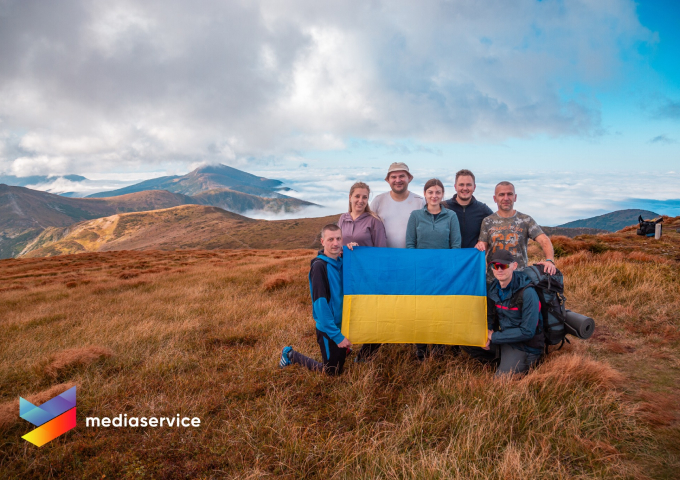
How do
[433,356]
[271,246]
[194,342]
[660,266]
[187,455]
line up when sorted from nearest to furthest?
[187,455]
[433,356]
[194,342]
[660,266]
[271,246]

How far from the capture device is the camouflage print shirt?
5809 mm

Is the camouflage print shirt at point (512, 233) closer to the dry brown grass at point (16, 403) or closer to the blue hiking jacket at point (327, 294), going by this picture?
the blue hiking jacket at point (327, 294)

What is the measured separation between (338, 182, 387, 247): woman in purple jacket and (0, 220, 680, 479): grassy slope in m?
2.27

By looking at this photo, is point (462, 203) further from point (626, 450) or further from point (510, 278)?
point (626, 450)

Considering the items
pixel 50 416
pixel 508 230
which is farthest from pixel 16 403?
pixel 508 230

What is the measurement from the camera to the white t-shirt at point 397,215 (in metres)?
6.41

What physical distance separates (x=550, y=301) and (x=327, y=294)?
3.62 meters

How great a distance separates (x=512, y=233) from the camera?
5816 mm

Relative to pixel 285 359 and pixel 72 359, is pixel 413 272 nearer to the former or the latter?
pixel 285 359

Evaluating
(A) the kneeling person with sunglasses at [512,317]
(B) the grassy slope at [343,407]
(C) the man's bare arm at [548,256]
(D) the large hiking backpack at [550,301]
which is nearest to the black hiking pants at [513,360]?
(A) the kneeling person with sunglasses at [512,317]

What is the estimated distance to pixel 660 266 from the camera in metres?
10.6

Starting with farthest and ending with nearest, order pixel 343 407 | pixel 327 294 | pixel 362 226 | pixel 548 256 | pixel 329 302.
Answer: pixel 362 226, pixel 548 256, pixel 329 302, pixel 327 294, pixel 343 407

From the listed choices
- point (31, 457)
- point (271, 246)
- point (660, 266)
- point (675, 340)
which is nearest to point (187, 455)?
point (31, 457)

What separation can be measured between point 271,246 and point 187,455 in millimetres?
168797
